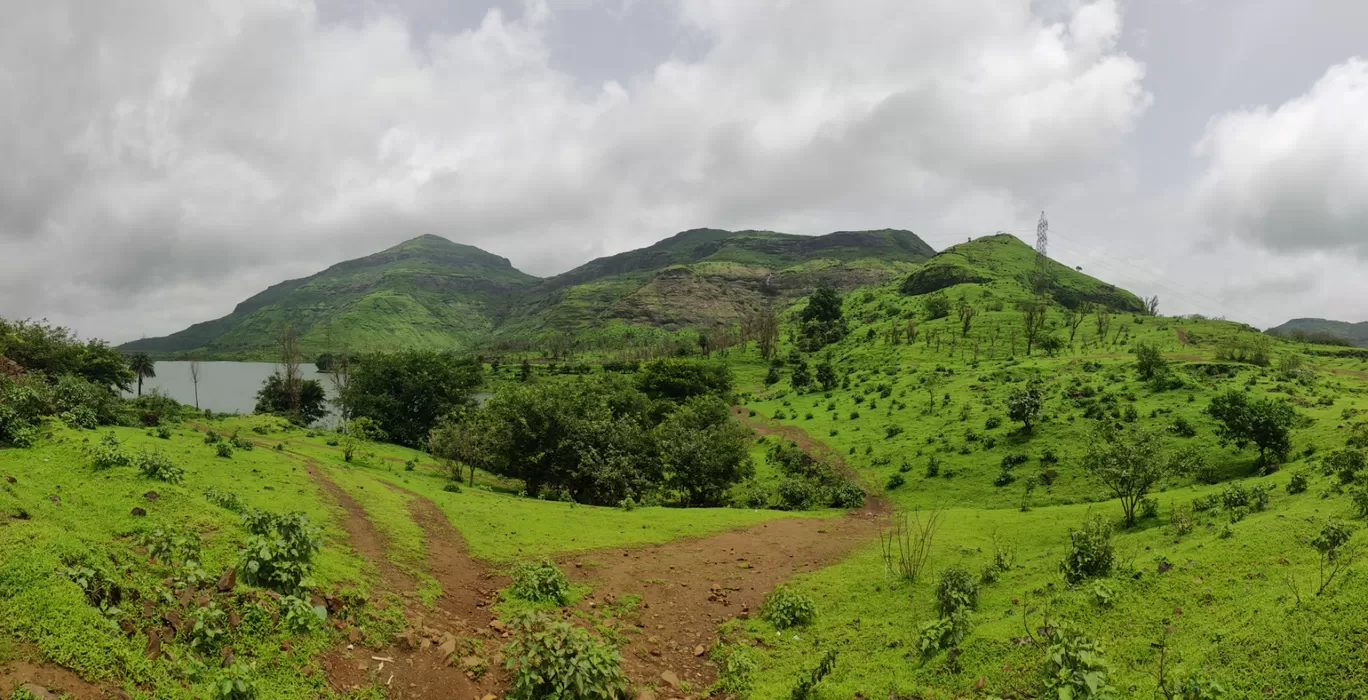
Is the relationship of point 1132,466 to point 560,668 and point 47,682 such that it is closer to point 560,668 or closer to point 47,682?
point 560,668

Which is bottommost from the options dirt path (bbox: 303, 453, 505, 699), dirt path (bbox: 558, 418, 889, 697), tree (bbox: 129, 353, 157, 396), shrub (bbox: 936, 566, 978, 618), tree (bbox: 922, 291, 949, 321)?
dirt path (bbox: 558, 418, 889, 697)

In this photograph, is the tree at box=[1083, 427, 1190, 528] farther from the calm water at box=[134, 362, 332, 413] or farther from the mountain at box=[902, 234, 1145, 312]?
the calm water at box=[134, 362, 332, 413]

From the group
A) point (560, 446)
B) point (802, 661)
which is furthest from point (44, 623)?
point (560, 446)

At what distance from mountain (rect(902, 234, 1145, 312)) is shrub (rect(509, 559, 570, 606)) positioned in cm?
11685

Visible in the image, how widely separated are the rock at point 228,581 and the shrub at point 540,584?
588 cm

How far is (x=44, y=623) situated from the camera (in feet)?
22.5

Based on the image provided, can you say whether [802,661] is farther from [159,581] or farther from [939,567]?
[159,581]

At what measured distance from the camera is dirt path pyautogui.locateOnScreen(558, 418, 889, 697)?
1212cm

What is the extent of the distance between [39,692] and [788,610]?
1229 centimetres

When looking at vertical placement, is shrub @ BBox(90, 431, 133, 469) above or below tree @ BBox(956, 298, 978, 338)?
below

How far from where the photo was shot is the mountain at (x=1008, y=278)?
132500mm

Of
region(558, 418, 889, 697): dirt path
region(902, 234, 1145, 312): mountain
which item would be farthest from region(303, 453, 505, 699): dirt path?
region(902, 234, 1145, 312): mountain

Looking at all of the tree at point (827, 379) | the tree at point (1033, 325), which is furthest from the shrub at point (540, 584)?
the tree at point (1033, 325)

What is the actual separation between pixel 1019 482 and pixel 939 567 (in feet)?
65.4
